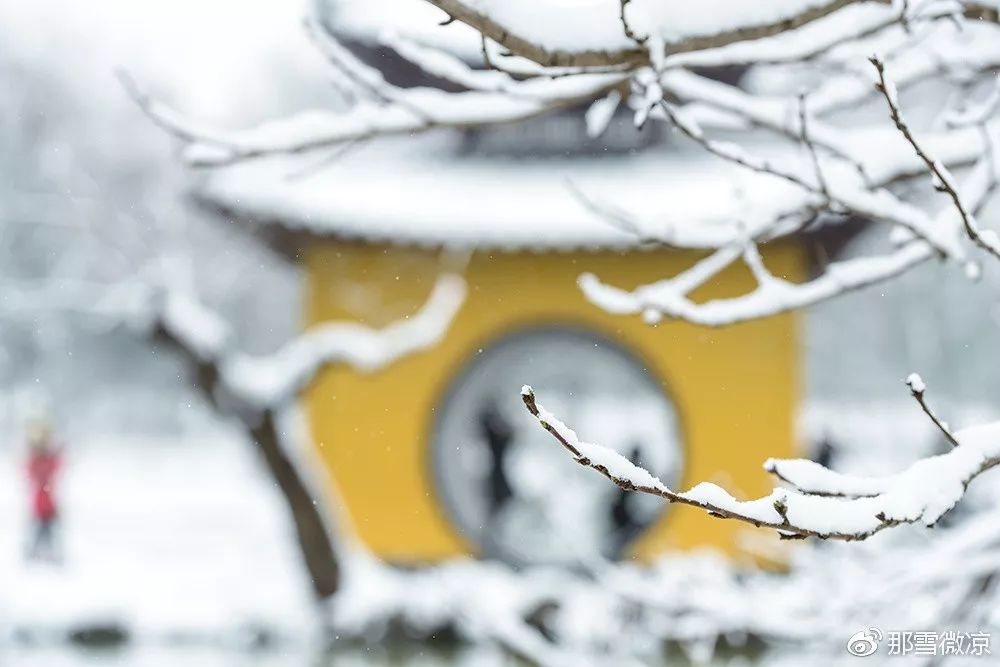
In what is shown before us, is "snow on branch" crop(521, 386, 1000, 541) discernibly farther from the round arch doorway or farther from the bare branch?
the round arch doorway

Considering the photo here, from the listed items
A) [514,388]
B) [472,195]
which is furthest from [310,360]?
[472,195]

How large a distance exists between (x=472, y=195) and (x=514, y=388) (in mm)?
1370

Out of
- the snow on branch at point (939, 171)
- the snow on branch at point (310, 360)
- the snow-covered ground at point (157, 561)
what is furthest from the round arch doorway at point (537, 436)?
the snow on branch at point (939, 171)

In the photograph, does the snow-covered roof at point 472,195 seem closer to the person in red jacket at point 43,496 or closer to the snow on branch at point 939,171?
the person in red jacket at point 43,496

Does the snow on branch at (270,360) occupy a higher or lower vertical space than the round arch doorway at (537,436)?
higher

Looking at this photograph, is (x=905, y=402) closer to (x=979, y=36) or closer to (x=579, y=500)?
(x=579, y=500)

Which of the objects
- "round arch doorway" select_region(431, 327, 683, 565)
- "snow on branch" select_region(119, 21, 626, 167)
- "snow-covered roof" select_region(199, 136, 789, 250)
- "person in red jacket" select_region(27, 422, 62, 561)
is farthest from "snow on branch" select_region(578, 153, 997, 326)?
"person in red jacket" select_region(27, 422, 62, 561)

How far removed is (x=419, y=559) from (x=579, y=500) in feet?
3.90

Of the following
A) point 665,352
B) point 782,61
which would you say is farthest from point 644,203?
point 782,61

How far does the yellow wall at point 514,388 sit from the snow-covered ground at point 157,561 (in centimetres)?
85

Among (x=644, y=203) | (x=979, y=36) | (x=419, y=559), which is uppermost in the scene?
(x=979, y=36)

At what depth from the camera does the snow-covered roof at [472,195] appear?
815 centimetres

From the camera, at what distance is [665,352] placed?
853cm

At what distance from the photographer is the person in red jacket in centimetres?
992
